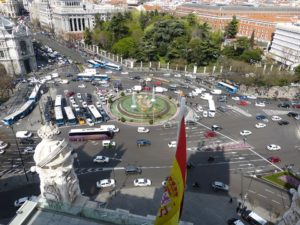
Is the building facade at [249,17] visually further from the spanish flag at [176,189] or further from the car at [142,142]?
the spanish flag at [176,189]

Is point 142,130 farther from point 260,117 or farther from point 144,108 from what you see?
point 260,117

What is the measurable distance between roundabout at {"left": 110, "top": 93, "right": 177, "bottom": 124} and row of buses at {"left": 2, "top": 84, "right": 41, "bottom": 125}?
20.1 m

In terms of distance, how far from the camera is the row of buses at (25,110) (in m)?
55.0

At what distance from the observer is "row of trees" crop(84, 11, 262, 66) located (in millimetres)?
93438

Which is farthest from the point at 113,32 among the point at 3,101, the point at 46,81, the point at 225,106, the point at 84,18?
the point at 225,106

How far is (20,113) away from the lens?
188 feet

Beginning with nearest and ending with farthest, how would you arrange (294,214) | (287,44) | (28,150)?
(294,214)
(28,150)
(287,44)

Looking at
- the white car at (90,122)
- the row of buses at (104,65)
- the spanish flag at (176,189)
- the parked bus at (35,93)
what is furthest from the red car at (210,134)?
the row of buses at (104,65)

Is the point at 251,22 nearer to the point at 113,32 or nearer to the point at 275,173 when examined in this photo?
the point at 113,32

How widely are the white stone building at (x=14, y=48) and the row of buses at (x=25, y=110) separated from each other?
64.4 feet

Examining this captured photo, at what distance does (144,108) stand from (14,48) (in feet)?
165

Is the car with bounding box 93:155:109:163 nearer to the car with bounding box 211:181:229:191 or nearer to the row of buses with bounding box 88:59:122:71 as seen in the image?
the car with bounding box 211:181:229:191

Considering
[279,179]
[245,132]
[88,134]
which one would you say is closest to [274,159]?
[279,179]

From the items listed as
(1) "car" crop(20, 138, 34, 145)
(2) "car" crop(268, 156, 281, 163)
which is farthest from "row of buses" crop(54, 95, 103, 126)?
(2) "car" crop(268, 156, 281, 163)
